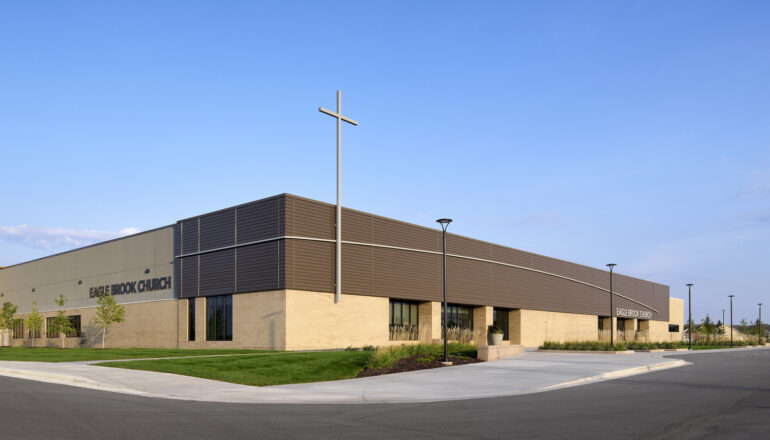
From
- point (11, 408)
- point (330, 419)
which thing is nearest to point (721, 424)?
point (330, 419)

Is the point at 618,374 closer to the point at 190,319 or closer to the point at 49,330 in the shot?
the point at 190,319

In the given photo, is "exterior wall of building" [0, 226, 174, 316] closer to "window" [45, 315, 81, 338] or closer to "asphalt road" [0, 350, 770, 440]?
"window" [45, 315, 81, 338]

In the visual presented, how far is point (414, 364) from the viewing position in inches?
975

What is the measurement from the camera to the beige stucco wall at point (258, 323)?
36.0m

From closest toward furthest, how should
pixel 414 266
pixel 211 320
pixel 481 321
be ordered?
pixel 211 320 < pixel 414 266 < pixel 481 321

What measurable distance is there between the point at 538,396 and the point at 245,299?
25798 millimetres

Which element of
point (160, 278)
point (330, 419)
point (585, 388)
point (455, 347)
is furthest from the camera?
point (160, 278)

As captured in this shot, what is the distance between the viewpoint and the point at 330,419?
11.8 meters

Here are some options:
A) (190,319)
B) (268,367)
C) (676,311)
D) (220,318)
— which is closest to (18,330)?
(190,319)

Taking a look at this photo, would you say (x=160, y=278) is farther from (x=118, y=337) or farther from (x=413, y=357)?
(x=413, y=357)

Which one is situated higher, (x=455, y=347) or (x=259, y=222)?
(x=259, y=222)

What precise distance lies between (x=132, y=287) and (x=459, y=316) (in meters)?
26.4

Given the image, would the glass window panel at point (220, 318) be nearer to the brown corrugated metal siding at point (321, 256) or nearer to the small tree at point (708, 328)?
the brown corrugated metal siding at point (321, 256)

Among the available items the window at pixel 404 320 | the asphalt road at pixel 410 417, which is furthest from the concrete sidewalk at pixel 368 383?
the window at pixel 404 320
